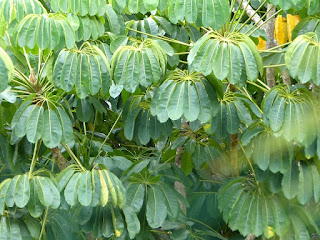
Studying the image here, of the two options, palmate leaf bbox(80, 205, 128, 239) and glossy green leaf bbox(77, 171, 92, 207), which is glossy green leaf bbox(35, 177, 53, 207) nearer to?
glossy green leaf bbox(77, 171, 92, 207)

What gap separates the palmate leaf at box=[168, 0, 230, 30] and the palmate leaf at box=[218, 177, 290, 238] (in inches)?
35.6

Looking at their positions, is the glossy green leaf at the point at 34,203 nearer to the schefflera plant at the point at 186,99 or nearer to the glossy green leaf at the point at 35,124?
the glossy green leaf at the point at 35,124

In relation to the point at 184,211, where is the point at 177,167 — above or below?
above

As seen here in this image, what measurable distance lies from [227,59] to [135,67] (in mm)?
409

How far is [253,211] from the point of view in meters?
3.12

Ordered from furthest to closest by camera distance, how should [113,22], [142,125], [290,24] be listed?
[290,24]
[142,125]
[113,22]

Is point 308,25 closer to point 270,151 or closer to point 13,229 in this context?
point 270,151

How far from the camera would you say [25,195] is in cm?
275

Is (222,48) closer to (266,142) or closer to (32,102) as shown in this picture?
(266,142)

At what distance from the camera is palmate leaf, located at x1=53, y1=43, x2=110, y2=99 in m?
2.76

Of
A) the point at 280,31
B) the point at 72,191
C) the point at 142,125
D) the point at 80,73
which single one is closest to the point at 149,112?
the point at 142,125

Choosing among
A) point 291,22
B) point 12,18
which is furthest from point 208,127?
point 12,18

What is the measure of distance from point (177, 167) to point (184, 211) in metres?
0.41

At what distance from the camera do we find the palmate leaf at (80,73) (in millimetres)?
2757
